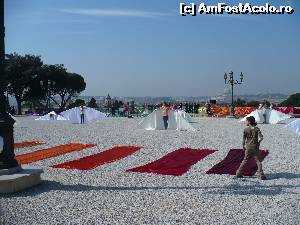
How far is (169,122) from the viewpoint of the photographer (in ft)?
77.8

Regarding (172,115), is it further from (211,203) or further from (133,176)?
(211,203)

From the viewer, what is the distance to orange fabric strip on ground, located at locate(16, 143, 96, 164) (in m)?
12.9

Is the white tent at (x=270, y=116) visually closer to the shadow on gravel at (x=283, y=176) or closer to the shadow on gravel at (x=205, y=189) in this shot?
the shadow on gravel at (x=283, y=176)

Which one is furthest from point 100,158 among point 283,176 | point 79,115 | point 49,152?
point 79,115

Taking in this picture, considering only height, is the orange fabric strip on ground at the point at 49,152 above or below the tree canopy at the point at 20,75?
below

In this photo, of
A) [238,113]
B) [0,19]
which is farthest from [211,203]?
[238,113]

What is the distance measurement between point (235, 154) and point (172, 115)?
33.0 ft

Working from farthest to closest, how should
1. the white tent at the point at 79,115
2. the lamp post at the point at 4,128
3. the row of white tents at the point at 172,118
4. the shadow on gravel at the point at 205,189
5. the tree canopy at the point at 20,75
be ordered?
the tree canopy at the point at 20,75, the white tent at the point at 79,115, the row of white tents at the point at 172,118, the lamp post at the point at 4,128, the shadow on gravel at the point at 205,189

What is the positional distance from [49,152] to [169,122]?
1024 centimetres

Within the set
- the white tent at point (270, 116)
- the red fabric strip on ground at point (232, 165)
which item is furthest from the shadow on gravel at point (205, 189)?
the white tent at point (270, 116)

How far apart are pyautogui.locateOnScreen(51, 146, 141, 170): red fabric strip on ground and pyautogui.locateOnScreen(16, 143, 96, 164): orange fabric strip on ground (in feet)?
3.97

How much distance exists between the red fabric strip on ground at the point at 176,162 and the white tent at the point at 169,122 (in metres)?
8.18

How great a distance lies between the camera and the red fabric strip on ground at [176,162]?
11045mm

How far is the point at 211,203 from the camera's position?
7820 millimetres
